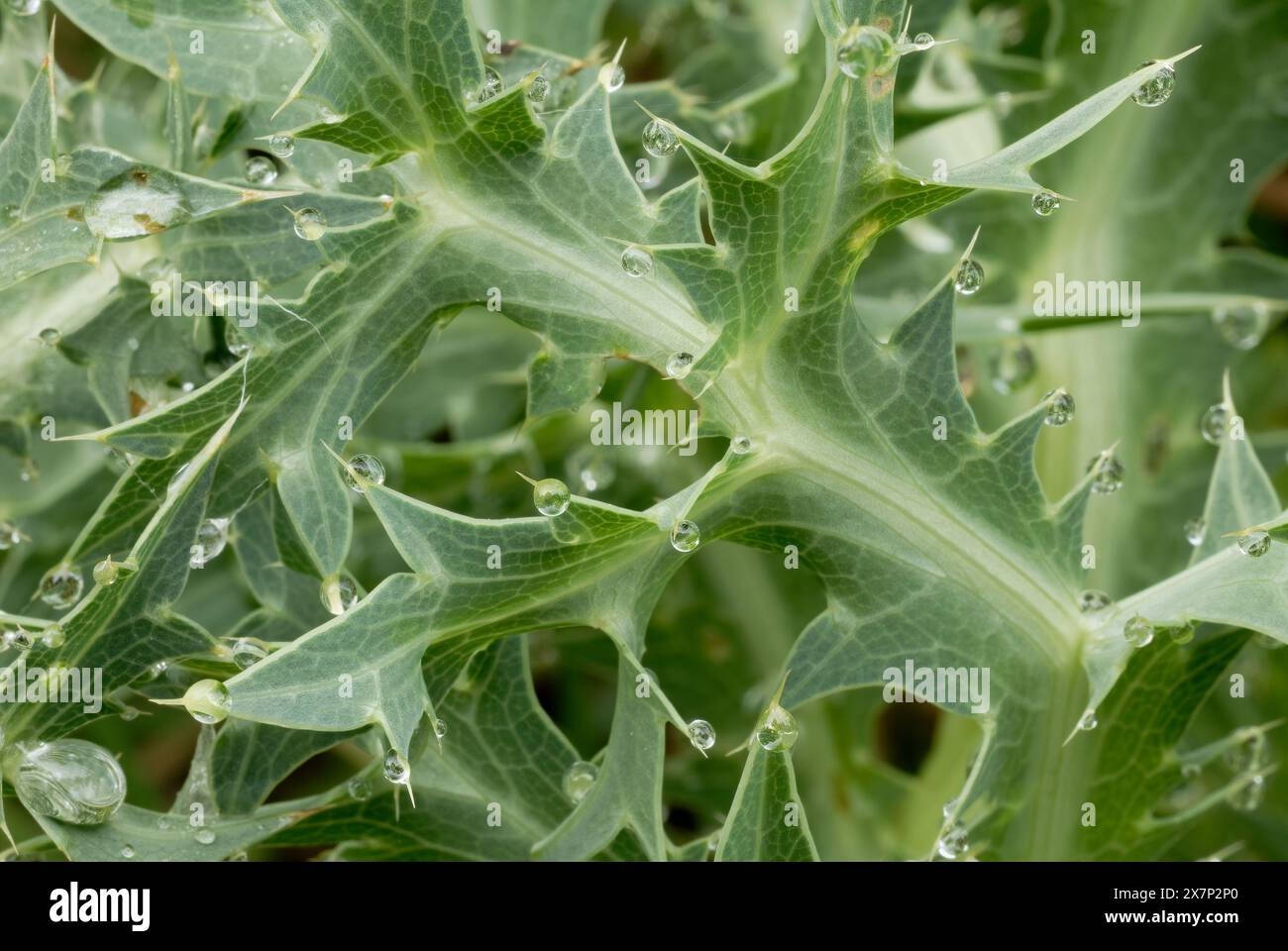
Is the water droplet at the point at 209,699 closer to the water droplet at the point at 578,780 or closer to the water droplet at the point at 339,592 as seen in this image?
the water droplet at the point at 339,592

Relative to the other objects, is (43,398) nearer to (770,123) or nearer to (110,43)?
(110,43)

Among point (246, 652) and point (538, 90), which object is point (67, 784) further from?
point (538, 90)

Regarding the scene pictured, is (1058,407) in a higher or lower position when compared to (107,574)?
higher

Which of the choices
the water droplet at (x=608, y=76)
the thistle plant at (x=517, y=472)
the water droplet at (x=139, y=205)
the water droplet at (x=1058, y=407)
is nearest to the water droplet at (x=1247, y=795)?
the thistle plant at (x=517, y=472)

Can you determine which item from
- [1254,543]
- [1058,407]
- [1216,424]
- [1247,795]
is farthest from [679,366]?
[1247,795]

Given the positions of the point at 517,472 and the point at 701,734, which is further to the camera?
the point at 517,472

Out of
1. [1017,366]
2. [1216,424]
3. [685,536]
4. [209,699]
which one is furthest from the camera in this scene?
[1017,366]
